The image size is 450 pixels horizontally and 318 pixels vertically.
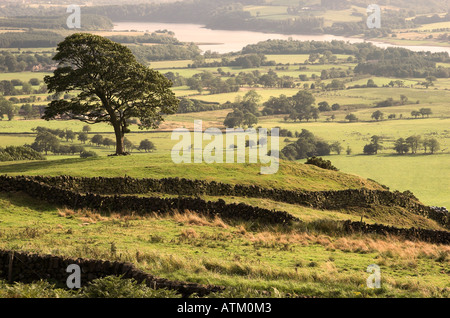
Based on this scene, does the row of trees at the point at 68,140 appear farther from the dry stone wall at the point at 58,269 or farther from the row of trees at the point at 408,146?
the dry stone wall at the point at 58,269

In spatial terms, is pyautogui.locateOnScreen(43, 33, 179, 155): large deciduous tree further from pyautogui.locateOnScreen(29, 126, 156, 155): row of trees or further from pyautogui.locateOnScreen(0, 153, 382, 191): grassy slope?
pyautogui.locateOnScreen(29, 126, 156, 155): row of trees

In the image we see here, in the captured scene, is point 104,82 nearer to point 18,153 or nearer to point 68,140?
point 18,153

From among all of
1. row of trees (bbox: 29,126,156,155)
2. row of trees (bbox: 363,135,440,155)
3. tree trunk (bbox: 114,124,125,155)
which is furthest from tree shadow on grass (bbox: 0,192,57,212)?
row of trees (bbox: 363,135,440,155)

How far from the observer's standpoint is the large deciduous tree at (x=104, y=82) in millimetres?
48812

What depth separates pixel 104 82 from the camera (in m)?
49.4

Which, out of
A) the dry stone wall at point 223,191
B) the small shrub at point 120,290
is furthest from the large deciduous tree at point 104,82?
the small shrub at point 120,290

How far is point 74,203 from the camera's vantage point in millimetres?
35094

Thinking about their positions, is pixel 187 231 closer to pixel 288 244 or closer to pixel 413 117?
pixel 288 244

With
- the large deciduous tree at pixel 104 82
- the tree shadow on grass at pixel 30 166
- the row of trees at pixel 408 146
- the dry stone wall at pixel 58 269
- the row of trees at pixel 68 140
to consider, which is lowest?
the row of trees at pixel 408 146

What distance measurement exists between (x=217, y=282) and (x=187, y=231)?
10.1 m

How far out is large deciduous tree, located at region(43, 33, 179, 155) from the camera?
160ft

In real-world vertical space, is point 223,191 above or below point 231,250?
below

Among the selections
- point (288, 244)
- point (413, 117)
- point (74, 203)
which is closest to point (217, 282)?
point (288, 244)

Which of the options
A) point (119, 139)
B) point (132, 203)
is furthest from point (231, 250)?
point (119, 139)
